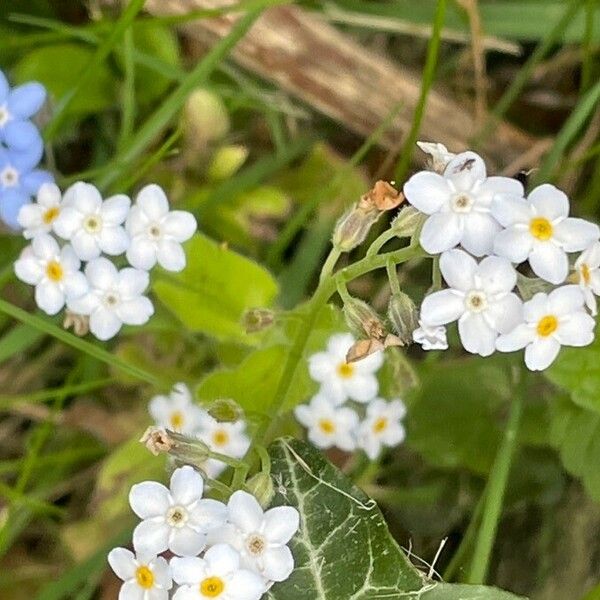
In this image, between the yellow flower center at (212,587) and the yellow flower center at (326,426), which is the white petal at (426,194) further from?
the yellow flower center at (326,426)

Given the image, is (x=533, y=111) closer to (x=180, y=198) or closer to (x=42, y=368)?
(x=180, y=198)

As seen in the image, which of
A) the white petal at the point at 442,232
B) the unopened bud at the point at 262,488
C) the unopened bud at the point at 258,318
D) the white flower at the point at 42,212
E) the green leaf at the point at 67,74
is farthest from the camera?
the green leaf at the point at 67,74

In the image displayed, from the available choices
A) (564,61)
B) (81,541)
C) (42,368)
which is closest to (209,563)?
(81,541)

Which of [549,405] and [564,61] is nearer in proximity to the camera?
[549,405]

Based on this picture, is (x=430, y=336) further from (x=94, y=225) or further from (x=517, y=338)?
(x=94, y=225)

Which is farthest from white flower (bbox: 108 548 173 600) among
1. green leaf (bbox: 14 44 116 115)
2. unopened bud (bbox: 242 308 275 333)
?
green leaf (bbox: 14 44 116 115)

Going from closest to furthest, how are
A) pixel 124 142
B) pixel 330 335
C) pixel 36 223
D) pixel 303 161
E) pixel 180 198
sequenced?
pixel 36 223, pixel 330 335, pixel 124 142, pixel 180 198, pixel 303 161

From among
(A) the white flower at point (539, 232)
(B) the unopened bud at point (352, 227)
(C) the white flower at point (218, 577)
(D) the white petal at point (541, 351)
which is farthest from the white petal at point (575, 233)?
(C) the white flower at point (218, 577)
